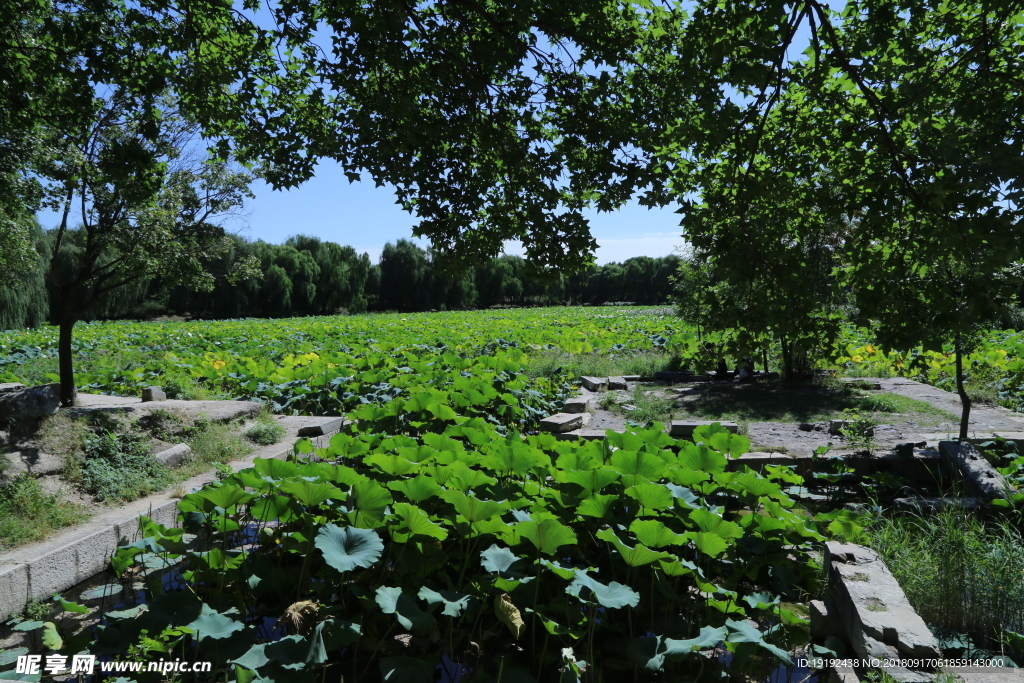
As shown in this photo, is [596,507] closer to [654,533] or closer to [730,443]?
[654,533]

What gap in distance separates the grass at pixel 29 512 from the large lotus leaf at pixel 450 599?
3418mm

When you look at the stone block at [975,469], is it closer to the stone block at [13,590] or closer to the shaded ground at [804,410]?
the shaded ground at [804,410]

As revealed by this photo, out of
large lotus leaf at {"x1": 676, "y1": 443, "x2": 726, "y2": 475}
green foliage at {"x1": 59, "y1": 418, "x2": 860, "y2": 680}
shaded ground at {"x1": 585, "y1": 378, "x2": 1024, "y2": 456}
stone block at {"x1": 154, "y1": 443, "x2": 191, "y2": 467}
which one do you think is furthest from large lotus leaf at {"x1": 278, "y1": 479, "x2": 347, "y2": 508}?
shaded ground at {"x1": 585, "y1": 378, "x2": 1024, "y2": 456}

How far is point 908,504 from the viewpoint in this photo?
501 cm

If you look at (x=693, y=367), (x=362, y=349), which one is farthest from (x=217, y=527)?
(x=362, y=349)

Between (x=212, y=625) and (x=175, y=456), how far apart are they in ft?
13.3

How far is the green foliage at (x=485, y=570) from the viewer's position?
9.08 ft

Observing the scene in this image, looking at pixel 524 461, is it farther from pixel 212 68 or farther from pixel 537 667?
pixel 212 68

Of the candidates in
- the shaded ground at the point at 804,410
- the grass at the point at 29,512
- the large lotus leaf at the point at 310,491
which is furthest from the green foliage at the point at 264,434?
the large lotus leaf at the point at 310,491

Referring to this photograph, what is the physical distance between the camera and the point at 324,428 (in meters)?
7.84

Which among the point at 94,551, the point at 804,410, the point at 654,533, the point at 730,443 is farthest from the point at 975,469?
the point at 94,551

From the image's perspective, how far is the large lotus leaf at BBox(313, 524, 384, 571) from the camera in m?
2.77

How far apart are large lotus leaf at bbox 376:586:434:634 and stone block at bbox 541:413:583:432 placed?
5.01 meters

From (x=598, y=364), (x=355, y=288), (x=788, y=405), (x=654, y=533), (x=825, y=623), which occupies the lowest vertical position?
(x=825, y=623)
